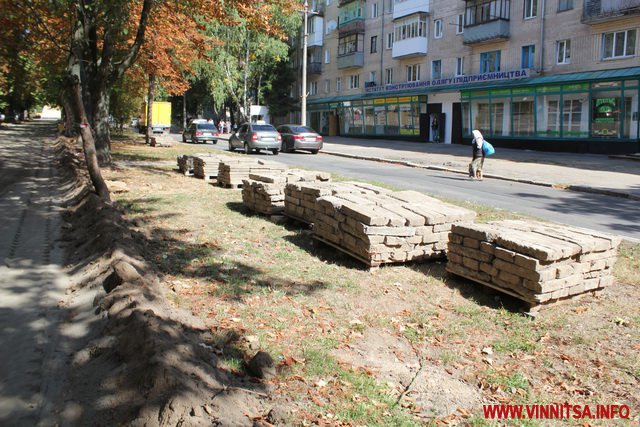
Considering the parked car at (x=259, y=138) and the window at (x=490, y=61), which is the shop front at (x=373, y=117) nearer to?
the window at (x=490, y=61)

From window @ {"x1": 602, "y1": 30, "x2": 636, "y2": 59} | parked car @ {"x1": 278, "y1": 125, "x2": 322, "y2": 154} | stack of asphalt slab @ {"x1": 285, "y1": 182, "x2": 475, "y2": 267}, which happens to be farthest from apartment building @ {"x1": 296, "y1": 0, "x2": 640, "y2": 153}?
stack of asphalt slab @ {"x1": 285, "y1": 182, "x2": 475, "y2": 267}

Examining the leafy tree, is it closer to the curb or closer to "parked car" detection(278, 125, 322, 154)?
the curb

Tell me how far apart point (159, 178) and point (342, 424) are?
13.0 meters

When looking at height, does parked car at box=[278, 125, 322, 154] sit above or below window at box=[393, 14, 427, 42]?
below

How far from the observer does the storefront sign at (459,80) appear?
33.4 meters

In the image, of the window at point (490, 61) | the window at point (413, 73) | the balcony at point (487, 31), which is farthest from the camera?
the window at point (413, 73)

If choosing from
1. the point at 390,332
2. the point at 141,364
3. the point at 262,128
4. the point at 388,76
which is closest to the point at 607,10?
the point at 262,128

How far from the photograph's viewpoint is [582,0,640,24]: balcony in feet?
88.3

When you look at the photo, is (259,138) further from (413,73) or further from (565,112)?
(413,73)

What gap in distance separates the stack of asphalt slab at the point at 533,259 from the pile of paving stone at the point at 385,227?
531 mm

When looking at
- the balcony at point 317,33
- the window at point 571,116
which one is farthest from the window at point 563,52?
the balcony at point 317,33

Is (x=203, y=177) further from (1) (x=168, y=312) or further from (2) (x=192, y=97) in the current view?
(2) (x=192, y=97)

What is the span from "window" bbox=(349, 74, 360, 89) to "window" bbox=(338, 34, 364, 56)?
2.18 m

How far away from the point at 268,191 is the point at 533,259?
5343mm
